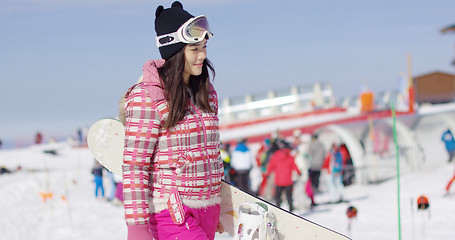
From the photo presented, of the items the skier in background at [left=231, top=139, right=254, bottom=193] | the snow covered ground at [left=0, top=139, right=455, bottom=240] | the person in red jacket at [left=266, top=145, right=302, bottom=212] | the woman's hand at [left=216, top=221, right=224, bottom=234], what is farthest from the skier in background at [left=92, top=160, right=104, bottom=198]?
the woman's hand at [left=216, top=221, right=224, bottom=234]

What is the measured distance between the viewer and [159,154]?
263 cm

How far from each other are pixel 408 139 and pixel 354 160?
1.74 metres

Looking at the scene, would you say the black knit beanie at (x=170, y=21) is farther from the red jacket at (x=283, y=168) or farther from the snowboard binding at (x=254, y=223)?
the red jacket at (x=283, y=168)

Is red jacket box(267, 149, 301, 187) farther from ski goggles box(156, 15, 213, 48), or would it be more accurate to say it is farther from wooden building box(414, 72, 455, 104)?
wooden building box(414, 72, 455, 104)

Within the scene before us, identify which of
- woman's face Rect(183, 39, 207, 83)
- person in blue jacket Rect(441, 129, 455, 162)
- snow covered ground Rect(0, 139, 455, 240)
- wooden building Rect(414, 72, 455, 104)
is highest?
wooden building Rect(414, 72, 455, 104)

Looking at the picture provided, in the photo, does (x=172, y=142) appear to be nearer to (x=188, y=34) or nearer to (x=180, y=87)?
(x=180, y=87)

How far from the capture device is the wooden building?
123 feet

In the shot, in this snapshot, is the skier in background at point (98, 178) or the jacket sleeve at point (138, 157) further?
the skier in background at point (98, 178)

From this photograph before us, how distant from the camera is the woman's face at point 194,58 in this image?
8.95ft

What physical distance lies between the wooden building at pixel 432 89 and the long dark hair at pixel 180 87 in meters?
36.6

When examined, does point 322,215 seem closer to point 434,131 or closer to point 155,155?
point 434,131

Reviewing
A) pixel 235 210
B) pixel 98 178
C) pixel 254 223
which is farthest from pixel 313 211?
pixel 254 223

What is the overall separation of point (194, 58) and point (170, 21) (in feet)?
0.68

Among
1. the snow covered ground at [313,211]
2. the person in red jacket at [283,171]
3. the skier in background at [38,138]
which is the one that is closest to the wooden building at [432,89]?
the skier in background at [38,138]
